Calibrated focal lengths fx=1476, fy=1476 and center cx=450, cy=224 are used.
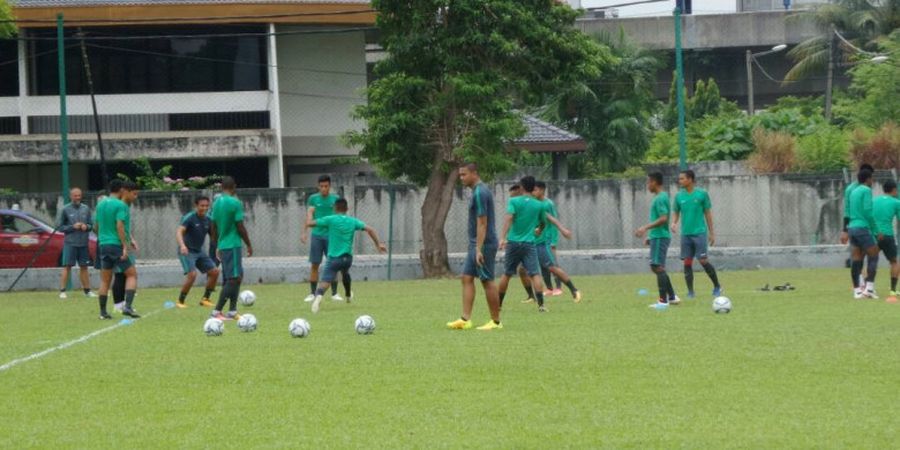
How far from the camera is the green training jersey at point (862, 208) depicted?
20.6 m

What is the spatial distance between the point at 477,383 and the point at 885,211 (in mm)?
11484

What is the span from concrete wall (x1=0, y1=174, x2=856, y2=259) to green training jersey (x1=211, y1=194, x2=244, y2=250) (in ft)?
50.7

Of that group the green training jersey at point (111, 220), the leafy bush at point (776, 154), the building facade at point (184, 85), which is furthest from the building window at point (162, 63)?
the green training jersey at point (111, 220)

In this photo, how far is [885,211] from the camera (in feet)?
69.4

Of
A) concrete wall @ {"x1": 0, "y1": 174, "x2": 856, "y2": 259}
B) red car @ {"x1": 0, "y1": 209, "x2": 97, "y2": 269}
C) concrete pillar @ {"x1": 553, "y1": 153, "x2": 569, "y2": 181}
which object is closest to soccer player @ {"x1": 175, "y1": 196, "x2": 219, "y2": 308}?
red car @ {"x1": 0, "y1": 209, "x2": 97, "y2": 269}

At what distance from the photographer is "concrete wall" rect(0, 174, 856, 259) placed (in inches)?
1346

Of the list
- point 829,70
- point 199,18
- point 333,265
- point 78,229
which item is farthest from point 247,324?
point 829,70

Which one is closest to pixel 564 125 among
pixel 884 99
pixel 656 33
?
pixel 656 33

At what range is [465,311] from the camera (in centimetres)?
1639

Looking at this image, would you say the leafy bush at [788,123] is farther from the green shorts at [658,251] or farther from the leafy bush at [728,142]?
the green shorts at [658,251]

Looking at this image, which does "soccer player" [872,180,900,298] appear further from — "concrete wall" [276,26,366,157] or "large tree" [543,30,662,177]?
"large tree" [543,30,662,177]

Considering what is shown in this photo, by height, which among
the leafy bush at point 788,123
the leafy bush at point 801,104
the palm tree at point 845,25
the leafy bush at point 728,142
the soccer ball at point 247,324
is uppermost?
the palm tree at point 845,25

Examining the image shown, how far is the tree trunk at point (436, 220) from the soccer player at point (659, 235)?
447 inches

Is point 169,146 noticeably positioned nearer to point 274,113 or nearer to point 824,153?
point 274,113
